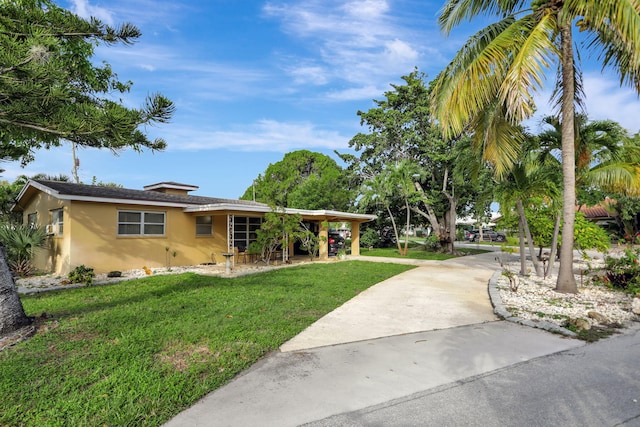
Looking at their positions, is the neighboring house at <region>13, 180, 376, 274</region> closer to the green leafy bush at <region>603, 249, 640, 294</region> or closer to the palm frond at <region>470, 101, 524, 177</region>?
the palm frond at <region>470, 101, 524, 177</region>

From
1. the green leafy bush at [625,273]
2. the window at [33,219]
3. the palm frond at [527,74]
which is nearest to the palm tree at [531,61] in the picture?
the palm frond at [527,74]

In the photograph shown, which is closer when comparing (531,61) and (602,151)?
(531,61)

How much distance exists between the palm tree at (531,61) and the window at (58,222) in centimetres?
1235

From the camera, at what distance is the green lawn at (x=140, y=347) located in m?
2.98

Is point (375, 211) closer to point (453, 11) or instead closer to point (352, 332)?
point (453, 11)

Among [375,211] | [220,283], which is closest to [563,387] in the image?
[220,283]

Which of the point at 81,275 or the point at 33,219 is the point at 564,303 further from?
the point at 33,219

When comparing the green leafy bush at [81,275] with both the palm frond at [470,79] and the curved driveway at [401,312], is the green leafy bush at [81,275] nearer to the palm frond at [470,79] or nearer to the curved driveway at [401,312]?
the curved driveway at [401,312]

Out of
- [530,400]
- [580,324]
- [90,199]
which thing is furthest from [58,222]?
[580,324]

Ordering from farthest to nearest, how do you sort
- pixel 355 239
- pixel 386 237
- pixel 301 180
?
pixel 301 180
pixel 386 237
pixel 355 239

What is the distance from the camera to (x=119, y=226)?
11.8 meters

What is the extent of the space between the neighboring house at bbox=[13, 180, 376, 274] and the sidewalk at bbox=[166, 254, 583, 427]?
26.8 ft

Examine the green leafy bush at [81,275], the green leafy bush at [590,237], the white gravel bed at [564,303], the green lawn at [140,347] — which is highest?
the green leafy bush at [590,237]

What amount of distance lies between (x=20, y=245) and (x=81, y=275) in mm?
3424
